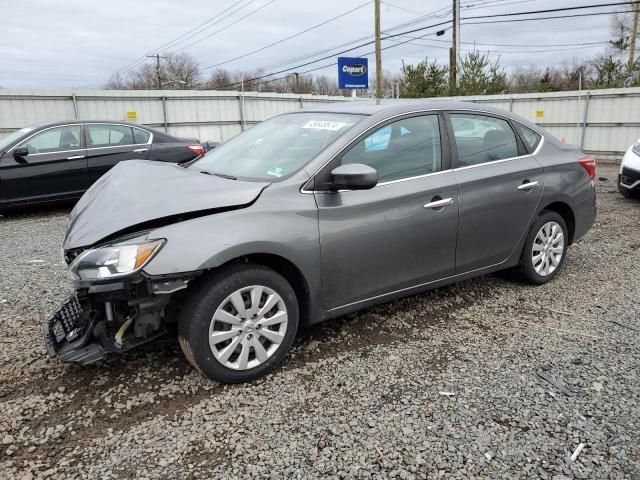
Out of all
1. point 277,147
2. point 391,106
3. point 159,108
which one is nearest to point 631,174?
point 391,106

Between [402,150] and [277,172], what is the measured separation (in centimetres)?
93

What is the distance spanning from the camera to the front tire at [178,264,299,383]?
2.69 meters

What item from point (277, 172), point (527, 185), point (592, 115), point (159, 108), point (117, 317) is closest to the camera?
point (117, 317)

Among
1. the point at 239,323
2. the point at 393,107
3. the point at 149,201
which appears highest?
the point at 393,107

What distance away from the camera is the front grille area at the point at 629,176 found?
26.3 ft

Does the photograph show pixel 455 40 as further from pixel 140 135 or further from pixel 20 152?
pixel 20 152

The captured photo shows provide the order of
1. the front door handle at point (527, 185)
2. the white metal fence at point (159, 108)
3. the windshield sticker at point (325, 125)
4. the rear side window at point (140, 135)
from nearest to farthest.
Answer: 1. the windshield sticker at point (325, 125)
2. the front door handle at point (527, 185)
3. the rear side window at point (140, 135)
4. the white metal fence at point (159, 108)

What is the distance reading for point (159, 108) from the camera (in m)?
15.0

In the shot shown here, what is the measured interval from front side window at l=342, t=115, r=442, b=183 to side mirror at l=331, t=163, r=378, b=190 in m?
0.20

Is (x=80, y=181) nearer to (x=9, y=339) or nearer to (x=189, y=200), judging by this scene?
(x=9, y=339)

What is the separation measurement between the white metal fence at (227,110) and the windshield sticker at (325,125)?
10.8m

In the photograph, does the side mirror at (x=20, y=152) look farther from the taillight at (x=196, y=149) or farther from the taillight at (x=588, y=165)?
the taillight at (x=588, y=165)

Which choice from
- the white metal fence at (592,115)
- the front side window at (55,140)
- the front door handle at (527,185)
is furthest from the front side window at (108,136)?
the white metal fence at (592,115)

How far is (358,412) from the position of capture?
2.65 metres
